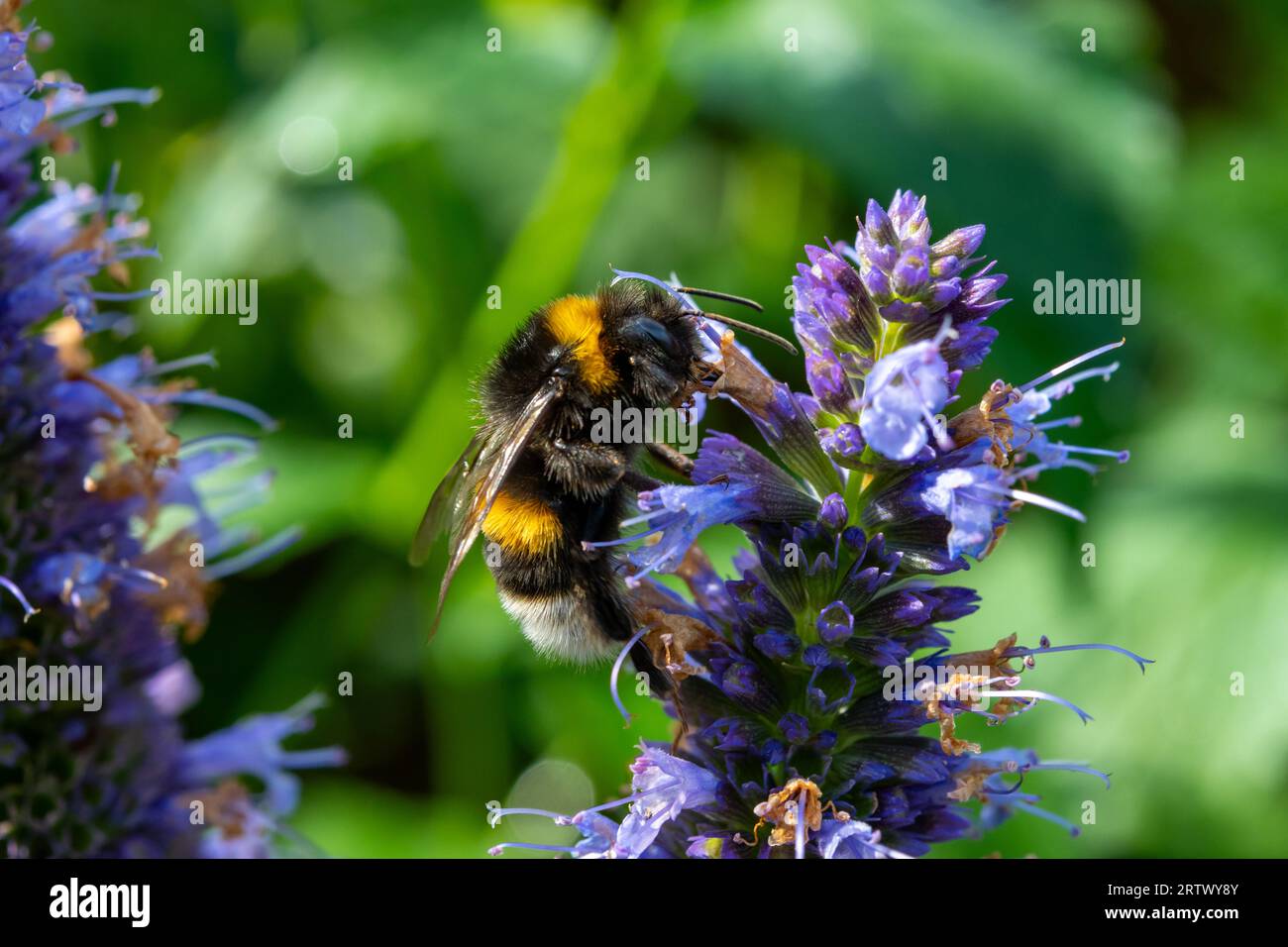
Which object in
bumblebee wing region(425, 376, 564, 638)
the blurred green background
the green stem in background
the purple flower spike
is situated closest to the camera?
the purple flower spike

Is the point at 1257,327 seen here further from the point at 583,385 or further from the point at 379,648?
the point at 583,385

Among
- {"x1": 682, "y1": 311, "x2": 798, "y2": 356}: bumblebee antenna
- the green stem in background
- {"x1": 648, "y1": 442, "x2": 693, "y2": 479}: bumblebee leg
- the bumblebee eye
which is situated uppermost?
the green stem in background

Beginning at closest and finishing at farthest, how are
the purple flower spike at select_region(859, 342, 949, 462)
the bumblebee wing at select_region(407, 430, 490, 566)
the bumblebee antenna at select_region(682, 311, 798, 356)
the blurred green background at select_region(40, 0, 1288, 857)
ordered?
1. the purple flower spike at select_region(859, 342, 949, 462)
2. the bumblebee antenna at select_region(682, 311, 798, 356)
3. the bumblebee wing at select_region(407, 430, 490, 566)
4. the blurred green background at select_region(40, 0, 1288, 857)

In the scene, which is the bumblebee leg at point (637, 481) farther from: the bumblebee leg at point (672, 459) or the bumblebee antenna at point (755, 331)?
the bumblebee antenna at point (755, 331)

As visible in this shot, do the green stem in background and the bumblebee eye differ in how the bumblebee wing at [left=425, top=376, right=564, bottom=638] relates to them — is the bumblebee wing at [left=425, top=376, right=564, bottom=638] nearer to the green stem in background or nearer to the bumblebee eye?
the bumblebee eye

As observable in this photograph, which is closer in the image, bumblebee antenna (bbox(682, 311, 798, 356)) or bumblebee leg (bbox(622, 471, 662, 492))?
bumblebee antenna (bbox(682, 311, 798, 356))

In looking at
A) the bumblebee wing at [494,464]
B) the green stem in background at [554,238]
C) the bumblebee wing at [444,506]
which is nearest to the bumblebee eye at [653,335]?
the bumblebee wing at [494,464]

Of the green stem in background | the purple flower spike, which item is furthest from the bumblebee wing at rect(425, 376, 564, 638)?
the green stem in background
